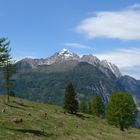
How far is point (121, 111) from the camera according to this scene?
330ft

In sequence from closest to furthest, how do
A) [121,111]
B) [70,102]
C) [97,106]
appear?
[121,111]
[70,102]
[97,106]

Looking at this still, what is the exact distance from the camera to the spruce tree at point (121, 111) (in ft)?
331

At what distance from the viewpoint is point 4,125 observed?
47125 mm

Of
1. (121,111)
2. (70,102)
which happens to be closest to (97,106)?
(70,102)

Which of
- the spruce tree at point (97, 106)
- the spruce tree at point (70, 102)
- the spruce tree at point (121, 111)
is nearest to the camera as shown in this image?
the spruce tree at point (121, 111)

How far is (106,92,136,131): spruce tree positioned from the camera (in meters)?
101

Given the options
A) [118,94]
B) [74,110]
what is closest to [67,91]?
[74,110]

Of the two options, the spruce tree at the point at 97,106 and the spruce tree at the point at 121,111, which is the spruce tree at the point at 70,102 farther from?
the spruce tree at the point at 97,106

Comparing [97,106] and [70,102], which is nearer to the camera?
[70,102]

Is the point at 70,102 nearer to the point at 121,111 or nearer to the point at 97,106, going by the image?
the point at 121,111

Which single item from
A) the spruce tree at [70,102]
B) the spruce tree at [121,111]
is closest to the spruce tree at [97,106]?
the spruce tree at [70,102]

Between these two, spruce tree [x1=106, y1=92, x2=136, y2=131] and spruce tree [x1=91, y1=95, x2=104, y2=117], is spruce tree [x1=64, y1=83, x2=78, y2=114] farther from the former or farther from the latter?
spruce tree [x1=91, y1=95, x2=104, y2=117]

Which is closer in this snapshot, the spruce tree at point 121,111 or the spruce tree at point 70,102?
the spruce tree at point 121,111

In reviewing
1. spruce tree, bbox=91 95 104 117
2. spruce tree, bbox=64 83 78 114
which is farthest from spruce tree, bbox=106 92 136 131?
spruce tree, bbox=91 95 104 117
